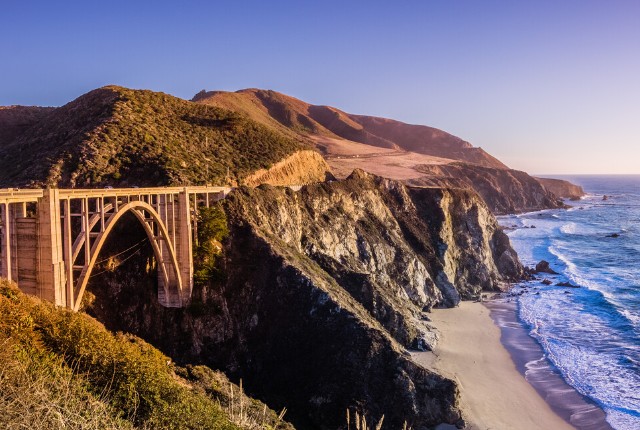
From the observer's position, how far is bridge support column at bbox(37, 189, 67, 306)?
1540 centimetres

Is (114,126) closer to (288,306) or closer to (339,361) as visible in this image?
(288,306)

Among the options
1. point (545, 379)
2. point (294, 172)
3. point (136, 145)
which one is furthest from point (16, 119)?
point (545, 379)

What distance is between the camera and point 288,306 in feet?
90.7

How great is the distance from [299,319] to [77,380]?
653 inches

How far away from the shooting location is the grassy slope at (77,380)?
30.0ft

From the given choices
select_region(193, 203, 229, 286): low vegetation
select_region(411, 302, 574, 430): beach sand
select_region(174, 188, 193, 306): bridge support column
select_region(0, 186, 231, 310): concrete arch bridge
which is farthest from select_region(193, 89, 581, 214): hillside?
select_region(0, 186, 231, 310): concrete arch bridge

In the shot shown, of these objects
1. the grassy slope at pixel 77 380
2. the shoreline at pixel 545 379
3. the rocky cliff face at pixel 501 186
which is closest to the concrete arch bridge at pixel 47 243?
the grassy slope at pixel 77 380

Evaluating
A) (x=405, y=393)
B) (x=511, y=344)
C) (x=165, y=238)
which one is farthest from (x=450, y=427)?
(x=165, y=238)

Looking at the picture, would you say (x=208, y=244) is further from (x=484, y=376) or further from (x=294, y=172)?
(x=294, y=172)

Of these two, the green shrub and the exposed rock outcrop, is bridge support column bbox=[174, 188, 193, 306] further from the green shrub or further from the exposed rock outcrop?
the exposed rock outcrop

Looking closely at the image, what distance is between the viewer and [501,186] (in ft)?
433

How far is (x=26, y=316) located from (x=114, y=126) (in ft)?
111

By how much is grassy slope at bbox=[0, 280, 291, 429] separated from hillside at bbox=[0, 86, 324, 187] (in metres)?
23.8

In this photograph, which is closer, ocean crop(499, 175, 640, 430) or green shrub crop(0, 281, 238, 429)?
green shrub crop(0, 281, 238, 429)
